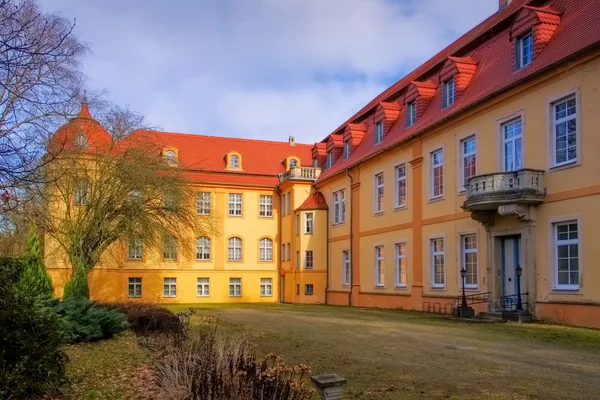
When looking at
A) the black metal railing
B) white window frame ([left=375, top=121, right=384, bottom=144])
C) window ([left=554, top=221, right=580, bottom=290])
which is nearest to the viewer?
window ([left=554, top=221, right=580, bottom=290])

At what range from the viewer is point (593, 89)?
16.5m

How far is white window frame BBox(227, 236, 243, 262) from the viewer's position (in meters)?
40.6

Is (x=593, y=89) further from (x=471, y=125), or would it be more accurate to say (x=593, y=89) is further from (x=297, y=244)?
(x=297, y=244)

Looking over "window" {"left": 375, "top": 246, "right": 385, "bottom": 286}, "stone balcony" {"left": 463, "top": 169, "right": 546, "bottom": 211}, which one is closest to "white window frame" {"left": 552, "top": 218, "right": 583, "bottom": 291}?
"stone balcony" {"left": 463, "top": 169, "right": 546, "bottom": 211}

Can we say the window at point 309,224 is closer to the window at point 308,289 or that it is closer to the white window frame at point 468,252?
the window at point 308,289

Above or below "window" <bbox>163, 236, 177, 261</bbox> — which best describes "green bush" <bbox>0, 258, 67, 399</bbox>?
below

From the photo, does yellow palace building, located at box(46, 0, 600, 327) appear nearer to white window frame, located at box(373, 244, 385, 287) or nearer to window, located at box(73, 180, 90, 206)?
white window frame, located at box(373, 244, 385, 287)

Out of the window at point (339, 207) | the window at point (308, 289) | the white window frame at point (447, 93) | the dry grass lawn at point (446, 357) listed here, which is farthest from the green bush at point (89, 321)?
the window at point (308, 289)

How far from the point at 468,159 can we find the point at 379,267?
8954 mm

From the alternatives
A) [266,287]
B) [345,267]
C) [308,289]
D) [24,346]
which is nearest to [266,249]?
[266,287]

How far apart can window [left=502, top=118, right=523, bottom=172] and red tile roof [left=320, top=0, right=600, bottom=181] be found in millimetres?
1252

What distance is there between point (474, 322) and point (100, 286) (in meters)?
25.2

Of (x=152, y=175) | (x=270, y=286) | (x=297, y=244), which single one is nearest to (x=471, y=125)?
(x=152, y=175)

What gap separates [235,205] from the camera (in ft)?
134
